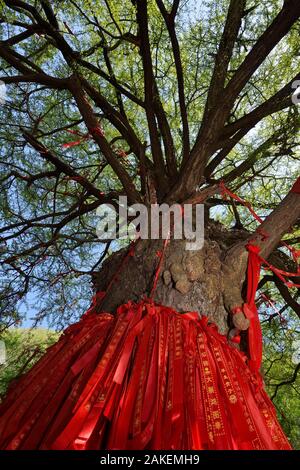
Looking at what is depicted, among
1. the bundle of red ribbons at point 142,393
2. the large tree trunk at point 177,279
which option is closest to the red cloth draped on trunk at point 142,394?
the bundle of red ribbons at point 142,393

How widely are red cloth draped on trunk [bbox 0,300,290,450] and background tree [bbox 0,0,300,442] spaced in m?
0.20

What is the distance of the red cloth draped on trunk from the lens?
0.74 meters

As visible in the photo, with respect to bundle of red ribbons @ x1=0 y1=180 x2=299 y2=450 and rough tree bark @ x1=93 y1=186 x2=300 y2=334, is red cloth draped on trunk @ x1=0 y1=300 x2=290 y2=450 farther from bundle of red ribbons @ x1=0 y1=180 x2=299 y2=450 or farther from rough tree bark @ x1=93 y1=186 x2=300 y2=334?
rough tree bark @ x1=93 y1=186 x2=300 y2=334

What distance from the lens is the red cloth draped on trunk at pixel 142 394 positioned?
739 millimetres

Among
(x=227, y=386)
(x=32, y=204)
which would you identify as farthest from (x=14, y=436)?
(x=32, y=204)

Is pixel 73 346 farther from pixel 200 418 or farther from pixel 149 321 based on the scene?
pixel 200 418

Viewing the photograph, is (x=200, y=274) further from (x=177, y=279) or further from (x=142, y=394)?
(x=142, y=394)

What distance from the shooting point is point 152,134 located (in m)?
1.84

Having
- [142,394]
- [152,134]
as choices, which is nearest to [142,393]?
[142,394]

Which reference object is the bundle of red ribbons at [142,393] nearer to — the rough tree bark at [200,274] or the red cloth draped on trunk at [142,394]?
the red cloth draped on trunk at [142,394]

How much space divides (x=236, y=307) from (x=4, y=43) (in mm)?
2050

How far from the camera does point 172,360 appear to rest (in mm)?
900

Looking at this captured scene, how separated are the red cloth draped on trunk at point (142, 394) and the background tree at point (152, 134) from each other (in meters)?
0.20

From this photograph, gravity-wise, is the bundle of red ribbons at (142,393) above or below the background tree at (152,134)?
below
